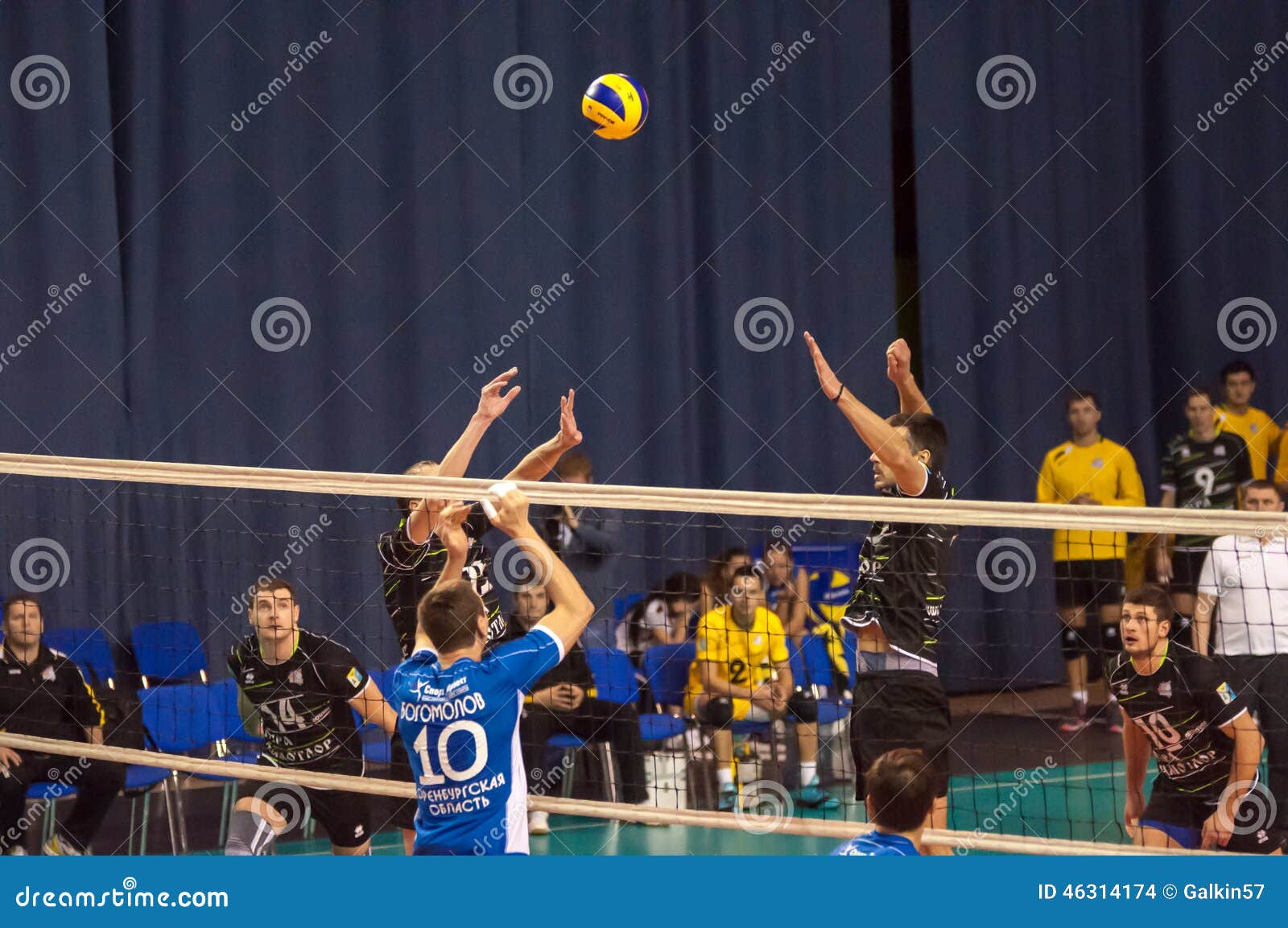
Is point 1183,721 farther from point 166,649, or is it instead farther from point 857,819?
point 166,649

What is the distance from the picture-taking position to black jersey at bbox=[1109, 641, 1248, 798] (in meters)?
5.57

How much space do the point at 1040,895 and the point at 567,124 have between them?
268 inches

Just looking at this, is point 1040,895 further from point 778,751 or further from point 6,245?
point 6,245

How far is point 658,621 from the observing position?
28.9 feet

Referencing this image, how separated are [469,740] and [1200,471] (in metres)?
6.78
